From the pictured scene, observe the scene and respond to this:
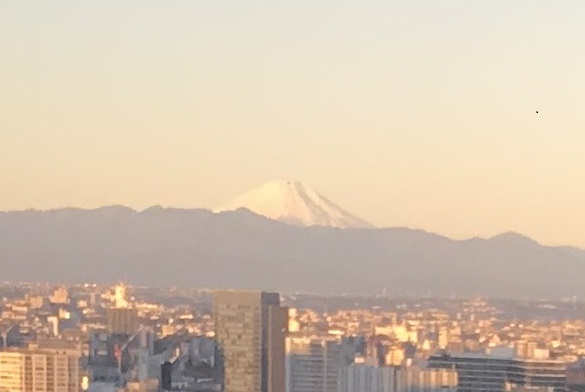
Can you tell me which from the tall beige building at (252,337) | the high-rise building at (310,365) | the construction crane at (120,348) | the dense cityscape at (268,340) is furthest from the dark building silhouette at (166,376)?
the high-rise building at (310,365)

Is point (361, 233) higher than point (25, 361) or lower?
higher

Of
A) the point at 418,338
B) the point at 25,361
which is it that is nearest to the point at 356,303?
the point at 418,338

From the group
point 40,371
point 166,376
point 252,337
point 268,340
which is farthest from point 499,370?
point 40,371

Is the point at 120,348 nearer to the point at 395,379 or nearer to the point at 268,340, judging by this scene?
the point at 268,340

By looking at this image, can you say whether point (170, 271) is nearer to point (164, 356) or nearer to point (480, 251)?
point (164, 356)

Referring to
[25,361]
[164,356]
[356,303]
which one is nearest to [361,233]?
[356,303]

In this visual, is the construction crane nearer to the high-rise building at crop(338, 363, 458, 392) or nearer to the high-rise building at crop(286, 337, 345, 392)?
the high-rise building at crop(286, 337, 345, 392)

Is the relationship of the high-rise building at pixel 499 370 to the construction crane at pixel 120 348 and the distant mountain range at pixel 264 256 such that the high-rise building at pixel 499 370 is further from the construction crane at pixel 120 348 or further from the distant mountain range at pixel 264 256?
the construction crane at pixel 120 348
